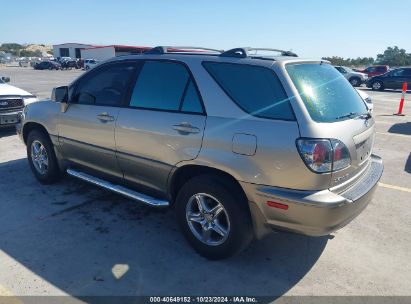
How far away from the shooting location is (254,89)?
3.03 metres

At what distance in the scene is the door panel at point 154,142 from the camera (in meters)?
3.28

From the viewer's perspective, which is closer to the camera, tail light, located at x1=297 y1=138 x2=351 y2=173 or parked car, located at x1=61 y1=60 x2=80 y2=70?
tail light, located at x1=297 y1=138 x2=351 y2=173

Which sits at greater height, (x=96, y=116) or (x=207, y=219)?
(x=96, y=116)

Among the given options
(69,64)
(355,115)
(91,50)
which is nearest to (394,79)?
(355,115)

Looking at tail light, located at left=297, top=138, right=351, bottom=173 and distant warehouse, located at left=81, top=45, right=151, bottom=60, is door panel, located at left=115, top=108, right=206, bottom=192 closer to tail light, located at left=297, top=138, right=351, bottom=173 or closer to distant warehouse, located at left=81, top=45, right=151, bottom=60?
tail light, located at left=297, top=138, right=351, bottom=173

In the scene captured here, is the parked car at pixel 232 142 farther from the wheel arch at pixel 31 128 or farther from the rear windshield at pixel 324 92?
the wheel arch at pixel 31 128

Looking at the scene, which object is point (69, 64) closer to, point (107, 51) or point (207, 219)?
point (107, 51)

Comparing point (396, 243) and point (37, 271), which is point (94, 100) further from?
point (396, 243)

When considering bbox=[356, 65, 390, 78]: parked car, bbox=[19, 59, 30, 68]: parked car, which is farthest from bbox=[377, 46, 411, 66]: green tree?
bbox=[19, 59, 30, 68]: parked car

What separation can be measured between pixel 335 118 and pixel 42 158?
3993 millimetres

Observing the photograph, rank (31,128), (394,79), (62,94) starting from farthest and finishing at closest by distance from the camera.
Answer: (394,79) → (31,128) → (62,94)

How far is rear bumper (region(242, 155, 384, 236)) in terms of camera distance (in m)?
2.73

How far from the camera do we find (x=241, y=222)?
3055 mm

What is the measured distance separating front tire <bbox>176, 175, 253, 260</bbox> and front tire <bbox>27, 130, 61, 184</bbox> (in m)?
2.35
